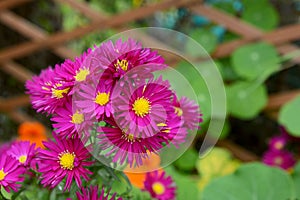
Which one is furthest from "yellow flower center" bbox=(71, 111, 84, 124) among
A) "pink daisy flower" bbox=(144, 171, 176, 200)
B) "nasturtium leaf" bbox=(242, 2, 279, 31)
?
"nasturtium leaf" bbox=(242, 2, 279, 31)

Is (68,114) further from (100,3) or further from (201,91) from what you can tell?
(100,3)

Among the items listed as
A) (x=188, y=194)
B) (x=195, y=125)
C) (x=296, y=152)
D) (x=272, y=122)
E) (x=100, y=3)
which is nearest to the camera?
(x=195, y=125)

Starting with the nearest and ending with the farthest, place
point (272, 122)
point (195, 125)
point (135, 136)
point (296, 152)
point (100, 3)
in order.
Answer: point (135, 136), point (195, 125), point (296, 152), point (272, 122), point (100, 3)

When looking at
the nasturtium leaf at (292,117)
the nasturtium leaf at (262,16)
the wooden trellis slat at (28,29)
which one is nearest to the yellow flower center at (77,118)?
the nasturtium leaf at (292,117)

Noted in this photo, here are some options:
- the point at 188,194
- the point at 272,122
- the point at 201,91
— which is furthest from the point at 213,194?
the point at 272,122

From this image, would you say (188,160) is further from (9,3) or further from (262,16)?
(9,3)

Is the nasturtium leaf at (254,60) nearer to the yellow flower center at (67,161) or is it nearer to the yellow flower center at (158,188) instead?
the yellow flower center at (158,188)
